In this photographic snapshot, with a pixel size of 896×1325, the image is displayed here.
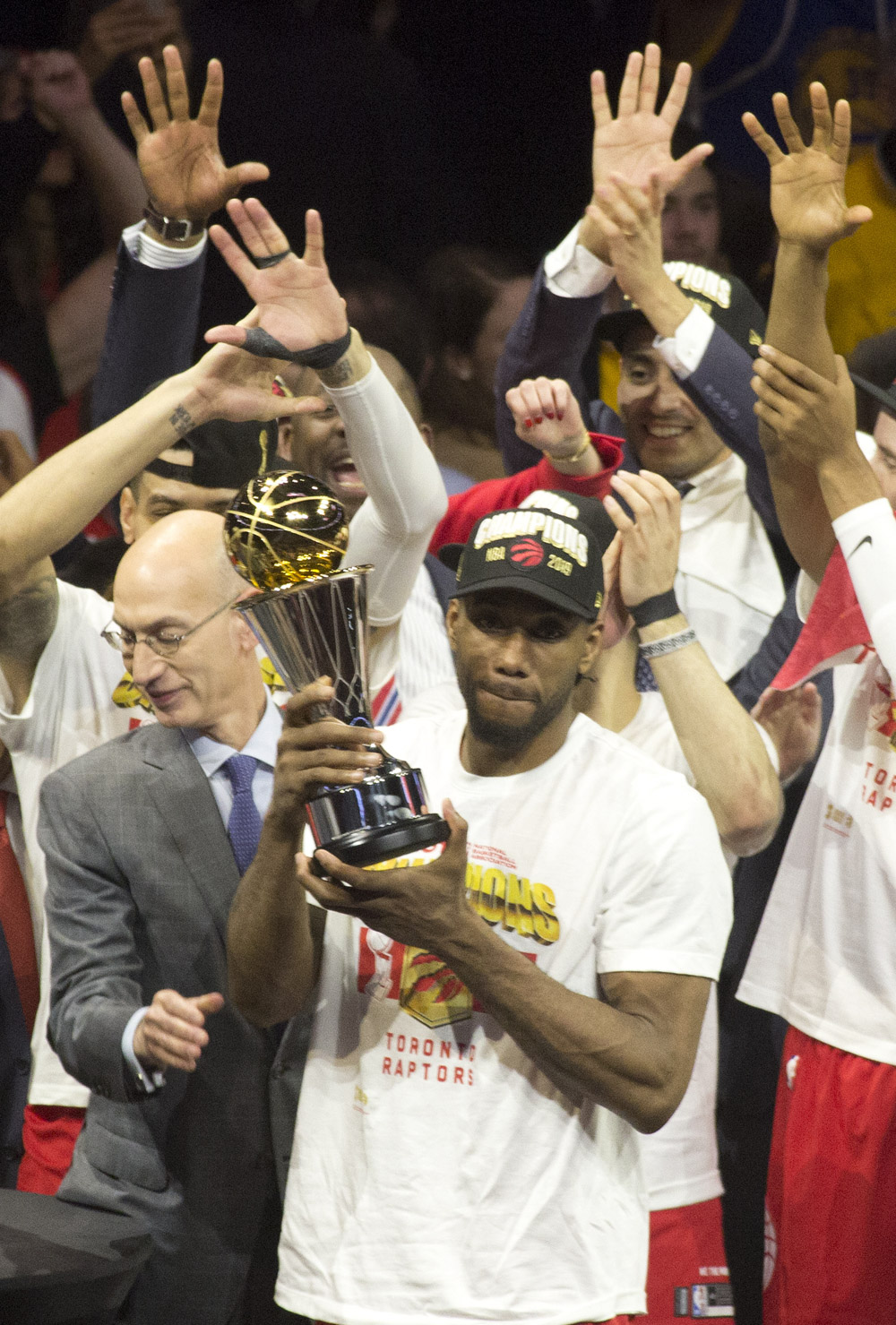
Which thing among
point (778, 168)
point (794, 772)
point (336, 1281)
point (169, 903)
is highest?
point (778, 168)

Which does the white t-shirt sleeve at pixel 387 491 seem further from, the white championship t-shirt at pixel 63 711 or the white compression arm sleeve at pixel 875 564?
the white compression arm sleeve at pixel 875 564

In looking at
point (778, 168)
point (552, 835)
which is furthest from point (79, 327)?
point (552, 835)

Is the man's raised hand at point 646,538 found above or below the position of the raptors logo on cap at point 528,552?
above

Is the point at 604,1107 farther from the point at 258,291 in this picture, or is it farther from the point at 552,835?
the point at 258,291

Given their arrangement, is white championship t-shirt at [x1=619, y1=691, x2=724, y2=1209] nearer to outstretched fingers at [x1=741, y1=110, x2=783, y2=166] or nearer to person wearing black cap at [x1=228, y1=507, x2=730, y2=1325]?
person wearing black cap at [x1=228, y1=507, x2=730, y2=1325]

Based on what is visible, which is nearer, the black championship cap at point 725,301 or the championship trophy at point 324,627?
the championship trophy at point 324,627

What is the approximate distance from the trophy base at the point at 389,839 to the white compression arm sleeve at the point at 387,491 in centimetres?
59

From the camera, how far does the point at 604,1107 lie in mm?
1841

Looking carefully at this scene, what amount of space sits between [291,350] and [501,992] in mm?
1048

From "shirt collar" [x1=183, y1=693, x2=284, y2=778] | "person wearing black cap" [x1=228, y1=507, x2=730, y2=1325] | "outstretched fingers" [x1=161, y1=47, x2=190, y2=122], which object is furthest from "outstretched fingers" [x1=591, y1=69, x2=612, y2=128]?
"shirt collar" [x1=183, y1=693, x2=284, y2=778]

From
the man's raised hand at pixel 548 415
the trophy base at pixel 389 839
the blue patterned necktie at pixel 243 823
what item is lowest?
the trophy base at pixel 389 839

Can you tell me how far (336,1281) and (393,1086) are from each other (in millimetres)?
244

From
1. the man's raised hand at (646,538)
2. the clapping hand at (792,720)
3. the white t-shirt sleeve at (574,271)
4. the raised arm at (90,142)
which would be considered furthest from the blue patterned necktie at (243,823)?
the raised arm at (90,142)

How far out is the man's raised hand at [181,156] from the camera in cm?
251
